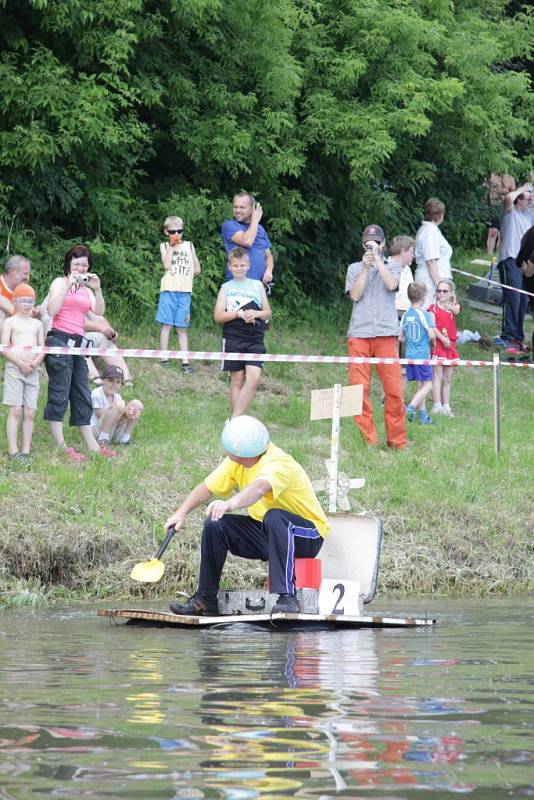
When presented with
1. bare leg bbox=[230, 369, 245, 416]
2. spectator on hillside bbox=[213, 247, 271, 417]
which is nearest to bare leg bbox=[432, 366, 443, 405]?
spectator on hillside bbox=[213, 247, 271, 417]

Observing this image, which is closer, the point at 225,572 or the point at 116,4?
the point at 225,572

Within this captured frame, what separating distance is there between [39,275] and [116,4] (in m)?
3.27

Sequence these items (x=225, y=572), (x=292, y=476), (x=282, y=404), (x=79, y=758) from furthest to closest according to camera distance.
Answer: (x=282, y=404) < (x=225, y=572) < (x=292, y=476) < (x=79, y=758)

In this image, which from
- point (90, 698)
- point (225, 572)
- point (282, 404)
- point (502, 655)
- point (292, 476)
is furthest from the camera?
point (282, 404)

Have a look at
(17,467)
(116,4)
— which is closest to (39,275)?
(116,4)

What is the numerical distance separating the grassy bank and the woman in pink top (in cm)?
35

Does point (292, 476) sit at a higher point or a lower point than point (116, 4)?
lower

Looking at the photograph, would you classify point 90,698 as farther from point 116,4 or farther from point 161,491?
point 116,4

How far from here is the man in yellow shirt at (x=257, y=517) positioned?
11.1 metres

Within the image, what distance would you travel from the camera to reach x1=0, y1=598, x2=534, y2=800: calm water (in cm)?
584

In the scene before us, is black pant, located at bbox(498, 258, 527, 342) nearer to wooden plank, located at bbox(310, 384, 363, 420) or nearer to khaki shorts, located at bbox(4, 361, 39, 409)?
wooden plank, located at bbox(310, 384, 363, 420)

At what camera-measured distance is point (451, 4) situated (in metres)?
24.3

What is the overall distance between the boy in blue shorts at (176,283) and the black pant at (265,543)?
7.47 metres

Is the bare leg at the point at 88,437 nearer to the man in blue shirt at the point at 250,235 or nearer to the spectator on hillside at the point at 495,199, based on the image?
the man in blue shirt at the point at 250,235
